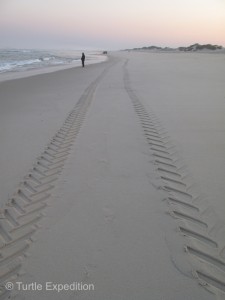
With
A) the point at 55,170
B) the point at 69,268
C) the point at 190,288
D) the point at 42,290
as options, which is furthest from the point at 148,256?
the point at 55,170

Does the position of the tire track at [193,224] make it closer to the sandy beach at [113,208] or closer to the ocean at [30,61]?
the sandy beach at [113,208]

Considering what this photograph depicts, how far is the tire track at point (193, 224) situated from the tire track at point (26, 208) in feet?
4.81

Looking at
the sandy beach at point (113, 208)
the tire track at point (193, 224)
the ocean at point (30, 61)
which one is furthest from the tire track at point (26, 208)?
the ocean at point (30, 61)

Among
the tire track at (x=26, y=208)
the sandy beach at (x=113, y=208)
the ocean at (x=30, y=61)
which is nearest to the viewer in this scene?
the sandy beach at (x=113, y=208)

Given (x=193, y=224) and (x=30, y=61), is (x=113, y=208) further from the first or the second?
(x=30, y=61)

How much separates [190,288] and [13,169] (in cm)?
308

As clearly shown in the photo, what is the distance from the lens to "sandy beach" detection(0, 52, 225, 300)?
2477 mm

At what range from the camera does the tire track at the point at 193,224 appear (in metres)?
2.55

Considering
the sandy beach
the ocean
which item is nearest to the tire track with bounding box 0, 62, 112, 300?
the sandy beach

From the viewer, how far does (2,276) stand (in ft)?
8.35

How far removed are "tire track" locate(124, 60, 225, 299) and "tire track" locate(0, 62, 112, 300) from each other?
147 centimetres

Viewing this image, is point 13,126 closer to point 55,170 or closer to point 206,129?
point 55,170

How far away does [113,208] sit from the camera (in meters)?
3.49

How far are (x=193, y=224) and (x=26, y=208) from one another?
185 cm
